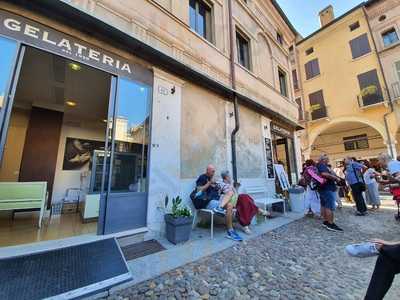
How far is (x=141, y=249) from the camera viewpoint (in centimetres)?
307

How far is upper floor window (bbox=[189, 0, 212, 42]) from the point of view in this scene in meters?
5.69

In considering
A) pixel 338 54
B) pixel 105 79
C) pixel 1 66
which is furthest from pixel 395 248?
Result: pixel 338 54

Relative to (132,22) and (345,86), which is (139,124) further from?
(345,86)

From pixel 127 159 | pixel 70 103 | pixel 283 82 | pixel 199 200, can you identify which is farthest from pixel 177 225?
pixel 283 82

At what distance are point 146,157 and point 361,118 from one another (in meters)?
15.3

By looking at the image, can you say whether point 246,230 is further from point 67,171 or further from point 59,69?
point 67,171

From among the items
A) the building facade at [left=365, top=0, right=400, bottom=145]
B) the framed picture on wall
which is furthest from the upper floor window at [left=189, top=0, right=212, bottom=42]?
the building facade at [left=365, top=0, right=400, bottom=145]

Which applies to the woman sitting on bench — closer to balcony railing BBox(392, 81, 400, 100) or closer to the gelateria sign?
the gelateria sign

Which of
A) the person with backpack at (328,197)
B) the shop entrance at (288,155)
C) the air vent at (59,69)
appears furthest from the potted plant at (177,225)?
the shop entrance at (288,155)

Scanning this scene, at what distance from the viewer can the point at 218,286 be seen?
2168 millimetres

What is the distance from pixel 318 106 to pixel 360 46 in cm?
480

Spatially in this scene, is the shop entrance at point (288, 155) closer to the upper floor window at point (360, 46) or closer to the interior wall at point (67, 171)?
the interior wall at point (67, 171)

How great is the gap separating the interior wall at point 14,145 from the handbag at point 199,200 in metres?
4.96

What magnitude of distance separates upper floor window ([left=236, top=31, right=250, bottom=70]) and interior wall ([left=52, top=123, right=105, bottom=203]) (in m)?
6.06
